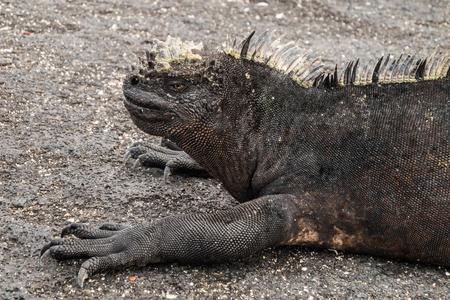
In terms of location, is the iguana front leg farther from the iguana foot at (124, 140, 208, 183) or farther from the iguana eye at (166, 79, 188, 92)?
the iguana foot at (124, 140, 208, 183)

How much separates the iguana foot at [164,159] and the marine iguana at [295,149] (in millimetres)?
691

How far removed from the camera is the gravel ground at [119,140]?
317cm

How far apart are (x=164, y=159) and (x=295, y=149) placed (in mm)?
1335

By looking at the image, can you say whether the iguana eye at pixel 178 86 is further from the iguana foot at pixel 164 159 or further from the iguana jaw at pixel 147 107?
the iguana foot at pixel 164 159

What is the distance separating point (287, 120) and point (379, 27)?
454 centimetres

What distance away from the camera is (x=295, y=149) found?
347 centimetres

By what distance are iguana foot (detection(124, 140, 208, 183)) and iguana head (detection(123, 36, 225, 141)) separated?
88 centimetres

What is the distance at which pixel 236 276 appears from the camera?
325 cm

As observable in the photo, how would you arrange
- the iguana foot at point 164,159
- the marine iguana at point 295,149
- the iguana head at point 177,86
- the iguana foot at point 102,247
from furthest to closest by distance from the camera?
the iguana foot at point 164,159
the iguana head at point 177,86
the marine iguana at point 295,149
the iguana foot at point 102,247

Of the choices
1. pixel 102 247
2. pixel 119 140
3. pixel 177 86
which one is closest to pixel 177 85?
pixel 177 86

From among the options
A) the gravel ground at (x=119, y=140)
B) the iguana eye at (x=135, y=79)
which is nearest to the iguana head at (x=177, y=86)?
the iguana eye at (x=135, y=79)

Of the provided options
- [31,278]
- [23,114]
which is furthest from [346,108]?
[23,114]

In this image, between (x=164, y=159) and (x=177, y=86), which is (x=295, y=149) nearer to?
(x=177, y=86)

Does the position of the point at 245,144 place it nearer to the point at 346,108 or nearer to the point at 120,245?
the point at 346,108
